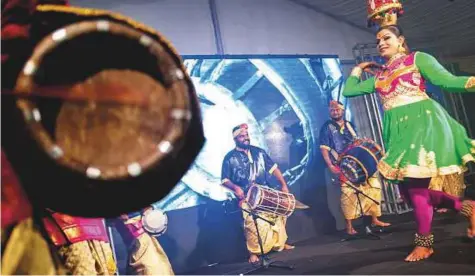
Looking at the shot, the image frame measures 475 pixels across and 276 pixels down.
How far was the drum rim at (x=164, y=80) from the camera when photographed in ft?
1.79

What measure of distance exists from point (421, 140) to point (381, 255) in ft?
2.88

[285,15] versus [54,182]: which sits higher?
[285,15]

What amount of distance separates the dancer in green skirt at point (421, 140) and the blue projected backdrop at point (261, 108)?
1.54m

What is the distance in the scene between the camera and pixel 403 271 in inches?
94.1

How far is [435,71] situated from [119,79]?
2431mm

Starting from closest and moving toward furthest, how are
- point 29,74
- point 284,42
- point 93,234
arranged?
1. point 29,74
2. point 93,234
3. point 284,42

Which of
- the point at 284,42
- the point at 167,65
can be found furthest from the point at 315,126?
the point at 167,65

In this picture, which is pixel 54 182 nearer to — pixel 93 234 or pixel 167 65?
pixel 167 65

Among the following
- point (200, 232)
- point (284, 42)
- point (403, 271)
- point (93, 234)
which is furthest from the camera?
point (284, 42)

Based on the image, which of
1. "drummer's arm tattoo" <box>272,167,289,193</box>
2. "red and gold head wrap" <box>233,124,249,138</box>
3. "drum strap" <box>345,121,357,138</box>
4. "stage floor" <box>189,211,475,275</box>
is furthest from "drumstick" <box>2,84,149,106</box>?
"drum strap" <box>345,121,357,138</box>

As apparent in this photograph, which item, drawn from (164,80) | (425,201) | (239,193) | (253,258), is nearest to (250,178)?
(239,193)

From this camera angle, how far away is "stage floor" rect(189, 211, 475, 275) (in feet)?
7.84

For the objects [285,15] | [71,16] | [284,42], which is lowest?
[71,16]

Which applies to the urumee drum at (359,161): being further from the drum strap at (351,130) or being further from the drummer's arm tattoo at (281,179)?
the drummer's arm tattoo at (281,179)
